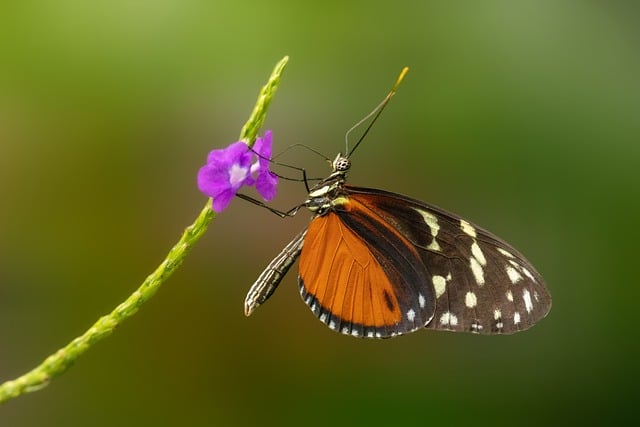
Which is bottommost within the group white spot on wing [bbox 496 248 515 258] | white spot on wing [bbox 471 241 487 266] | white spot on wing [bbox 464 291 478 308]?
white spot on wing [bbox 464 291 478 308]

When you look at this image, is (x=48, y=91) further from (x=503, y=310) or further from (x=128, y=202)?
(x=503, y=310)

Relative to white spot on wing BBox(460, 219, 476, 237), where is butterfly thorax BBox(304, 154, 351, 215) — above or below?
below

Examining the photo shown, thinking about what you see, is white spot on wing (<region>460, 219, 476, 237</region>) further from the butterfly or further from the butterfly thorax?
the butterfly thorax

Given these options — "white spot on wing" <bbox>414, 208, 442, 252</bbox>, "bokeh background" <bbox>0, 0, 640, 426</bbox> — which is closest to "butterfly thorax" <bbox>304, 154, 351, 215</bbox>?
"white spot on wing" <bbox>414, 208, 442, 252</bbox>

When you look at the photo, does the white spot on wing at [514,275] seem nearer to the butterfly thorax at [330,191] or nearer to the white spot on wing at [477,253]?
the white spot on wing at [477,253]

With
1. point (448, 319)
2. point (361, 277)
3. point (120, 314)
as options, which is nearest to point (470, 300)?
point (448, 319)

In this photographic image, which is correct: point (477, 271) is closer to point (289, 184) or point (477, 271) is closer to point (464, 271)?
point (464, 271)

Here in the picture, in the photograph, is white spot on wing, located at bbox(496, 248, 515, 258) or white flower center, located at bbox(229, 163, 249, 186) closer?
white flower center, located at bbox(229, 163, 249, 186)
